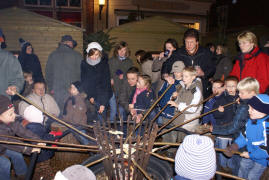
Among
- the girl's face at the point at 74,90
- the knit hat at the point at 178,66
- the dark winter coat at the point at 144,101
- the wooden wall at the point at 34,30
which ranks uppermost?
the wooden wall at the point at 34,30

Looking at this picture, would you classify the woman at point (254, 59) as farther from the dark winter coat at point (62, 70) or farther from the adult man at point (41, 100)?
the adult man at point (41, 100)

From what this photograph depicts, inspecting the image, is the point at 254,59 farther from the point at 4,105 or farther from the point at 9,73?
the point at 9,73

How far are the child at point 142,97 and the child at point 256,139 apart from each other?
1.66m

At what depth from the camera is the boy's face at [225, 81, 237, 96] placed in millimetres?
3213

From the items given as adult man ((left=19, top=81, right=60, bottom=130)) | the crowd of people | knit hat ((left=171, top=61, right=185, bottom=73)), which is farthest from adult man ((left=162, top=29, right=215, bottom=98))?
adult man ((left=19, top=81, right=60, bottom=130))

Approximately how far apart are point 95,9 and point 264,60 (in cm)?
1018

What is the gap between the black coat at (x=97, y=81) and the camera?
378 cm

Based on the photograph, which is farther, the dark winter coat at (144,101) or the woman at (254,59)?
the dark winter coat at (144,101)

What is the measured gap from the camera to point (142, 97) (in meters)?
3.80

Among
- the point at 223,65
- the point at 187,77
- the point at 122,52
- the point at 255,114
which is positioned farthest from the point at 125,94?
the point at 223,65

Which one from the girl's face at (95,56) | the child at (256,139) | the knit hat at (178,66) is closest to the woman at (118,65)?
the girl's face at (95,56)

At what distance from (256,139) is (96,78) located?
104 inches

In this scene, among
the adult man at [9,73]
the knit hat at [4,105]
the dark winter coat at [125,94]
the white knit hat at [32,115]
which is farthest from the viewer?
the dark winter coat at [125,94]

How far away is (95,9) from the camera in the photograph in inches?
456
